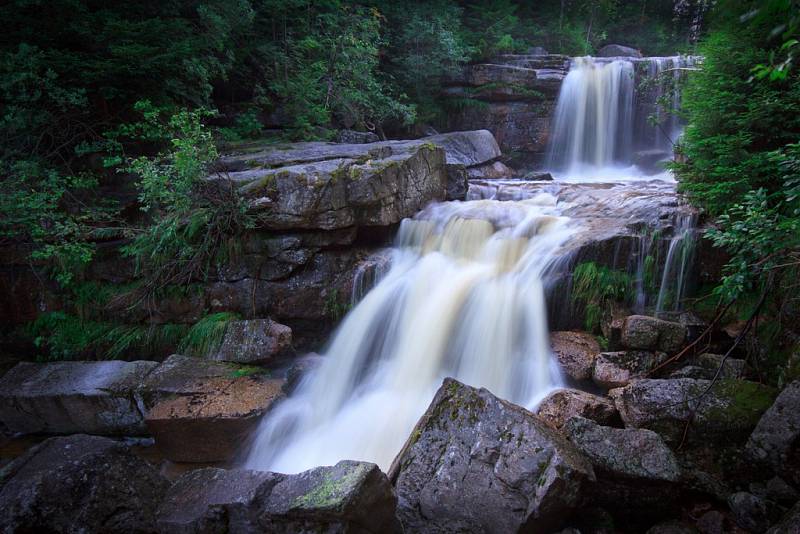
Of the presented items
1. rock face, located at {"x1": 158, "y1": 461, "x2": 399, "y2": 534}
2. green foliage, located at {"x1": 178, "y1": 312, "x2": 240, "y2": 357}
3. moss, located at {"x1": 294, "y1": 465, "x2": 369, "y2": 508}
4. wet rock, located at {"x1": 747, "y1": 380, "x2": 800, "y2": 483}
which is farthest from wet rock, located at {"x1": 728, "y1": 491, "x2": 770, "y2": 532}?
green foliage, located at {"x1": 178, "y1": 312, "x2": 240, "y2": 357}

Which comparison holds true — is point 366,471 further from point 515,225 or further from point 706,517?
point 515,225

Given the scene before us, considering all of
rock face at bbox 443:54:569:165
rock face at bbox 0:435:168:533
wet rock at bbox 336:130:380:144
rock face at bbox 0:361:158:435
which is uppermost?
rock face at bbox 443:54:569:165

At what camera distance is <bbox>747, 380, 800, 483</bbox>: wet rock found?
3.47m

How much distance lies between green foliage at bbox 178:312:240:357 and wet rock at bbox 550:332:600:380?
4497 millimetres

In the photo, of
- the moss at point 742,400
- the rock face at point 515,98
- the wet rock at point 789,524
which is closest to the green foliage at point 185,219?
the moss at point 742,400

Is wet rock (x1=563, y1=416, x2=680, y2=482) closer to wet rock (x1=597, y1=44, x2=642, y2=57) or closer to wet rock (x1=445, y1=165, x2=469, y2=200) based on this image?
wet rock (x1=445, y1=165, x2=469, y2=200)

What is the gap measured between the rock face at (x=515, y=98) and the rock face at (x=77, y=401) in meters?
11.8

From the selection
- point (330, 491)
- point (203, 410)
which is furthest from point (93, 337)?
point (330, 491)

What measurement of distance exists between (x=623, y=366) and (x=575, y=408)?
95 cm

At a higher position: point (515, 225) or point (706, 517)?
point (515, 225)

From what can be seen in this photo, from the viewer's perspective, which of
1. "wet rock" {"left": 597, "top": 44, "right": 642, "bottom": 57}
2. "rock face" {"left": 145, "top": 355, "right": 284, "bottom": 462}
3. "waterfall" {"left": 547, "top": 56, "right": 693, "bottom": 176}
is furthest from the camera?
"wet rock" {"left": 597, "top": 44, "right": 642, "bottom": 57}

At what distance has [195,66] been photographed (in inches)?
303

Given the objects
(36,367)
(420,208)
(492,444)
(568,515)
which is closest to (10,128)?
(36,367)

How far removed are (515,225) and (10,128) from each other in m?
7.93
